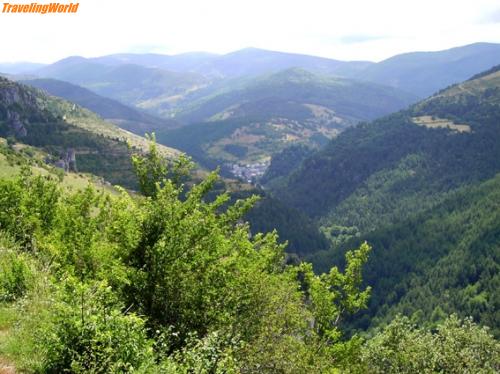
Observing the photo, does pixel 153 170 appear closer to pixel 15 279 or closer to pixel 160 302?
pixel 160 302

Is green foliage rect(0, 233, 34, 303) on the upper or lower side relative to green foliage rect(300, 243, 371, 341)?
upper

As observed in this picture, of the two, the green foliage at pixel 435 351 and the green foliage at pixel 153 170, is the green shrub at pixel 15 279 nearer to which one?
the green foliage at pixel 153 170

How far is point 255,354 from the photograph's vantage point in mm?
20266

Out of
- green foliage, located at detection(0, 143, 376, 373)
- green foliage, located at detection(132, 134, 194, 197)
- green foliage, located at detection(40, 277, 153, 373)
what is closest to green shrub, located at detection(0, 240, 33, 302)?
green foliage, located at detection(0, 143, 376, 373)

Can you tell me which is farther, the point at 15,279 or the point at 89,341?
the point at 15,279

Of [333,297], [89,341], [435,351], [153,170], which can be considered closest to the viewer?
[89,341]

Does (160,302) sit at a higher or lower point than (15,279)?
lower

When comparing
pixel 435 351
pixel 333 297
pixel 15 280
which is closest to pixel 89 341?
pixel 15 280

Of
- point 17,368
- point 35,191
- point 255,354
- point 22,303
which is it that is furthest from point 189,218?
point 35,191

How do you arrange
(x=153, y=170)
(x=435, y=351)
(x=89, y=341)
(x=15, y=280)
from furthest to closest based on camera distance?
(x=435, y=351), (x=153, y=170), (x=15, y=280), (x=89, y=341)

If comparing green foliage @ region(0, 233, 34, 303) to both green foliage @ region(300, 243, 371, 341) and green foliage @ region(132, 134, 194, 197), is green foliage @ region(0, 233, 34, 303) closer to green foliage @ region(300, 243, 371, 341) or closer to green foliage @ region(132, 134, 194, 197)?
green foliage @ region(132, 134, 194, 197)

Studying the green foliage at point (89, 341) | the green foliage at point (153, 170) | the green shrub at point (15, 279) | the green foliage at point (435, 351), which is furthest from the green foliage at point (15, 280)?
the green foliage at point (435, 351)

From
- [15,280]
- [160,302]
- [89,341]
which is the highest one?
[15,280]

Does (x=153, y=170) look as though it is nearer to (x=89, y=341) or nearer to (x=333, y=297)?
(x=333, y=297)
